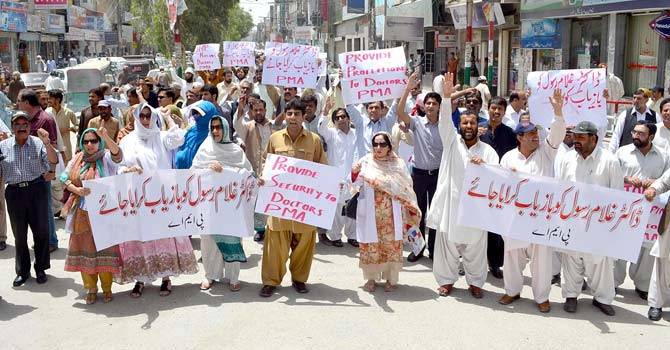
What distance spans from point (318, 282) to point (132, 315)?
66.8 inches

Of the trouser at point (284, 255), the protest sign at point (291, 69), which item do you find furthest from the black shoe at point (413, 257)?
the protest sign at point (291, 69)

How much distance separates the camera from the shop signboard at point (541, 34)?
22803mm

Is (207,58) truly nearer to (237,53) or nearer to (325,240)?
(237,53)

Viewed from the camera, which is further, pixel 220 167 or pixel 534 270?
pixel 220 167

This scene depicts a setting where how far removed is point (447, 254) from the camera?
19.8 ft

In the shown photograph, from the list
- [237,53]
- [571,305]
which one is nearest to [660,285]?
[571,305]

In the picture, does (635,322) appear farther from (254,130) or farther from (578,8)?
(578,8)

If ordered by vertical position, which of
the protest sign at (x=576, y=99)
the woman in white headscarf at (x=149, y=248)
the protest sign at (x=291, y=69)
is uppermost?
the protest sign at (x=291, y=69)

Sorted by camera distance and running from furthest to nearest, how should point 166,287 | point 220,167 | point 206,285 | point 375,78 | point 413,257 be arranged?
point 375,78 < point 413,257 < point 206,285 < point 166,287 < point 220,167

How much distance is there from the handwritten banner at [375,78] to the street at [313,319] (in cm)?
220

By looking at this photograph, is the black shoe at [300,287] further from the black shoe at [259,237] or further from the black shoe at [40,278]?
the black shoe at [40,278]

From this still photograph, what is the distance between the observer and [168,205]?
577cm

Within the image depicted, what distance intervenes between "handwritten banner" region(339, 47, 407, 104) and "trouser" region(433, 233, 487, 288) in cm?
227

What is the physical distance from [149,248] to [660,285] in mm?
4042
